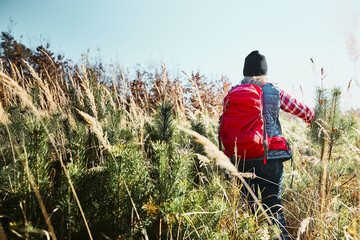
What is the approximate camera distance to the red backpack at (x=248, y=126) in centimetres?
199

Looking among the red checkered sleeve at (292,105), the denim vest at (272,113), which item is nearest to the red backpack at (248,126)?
the denim vest at (272,113)

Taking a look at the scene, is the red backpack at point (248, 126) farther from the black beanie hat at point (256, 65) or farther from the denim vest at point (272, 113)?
the black beanie hat at point (256, 65)

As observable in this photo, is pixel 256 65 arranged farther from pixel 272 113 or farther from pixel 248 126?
pixel 248 126

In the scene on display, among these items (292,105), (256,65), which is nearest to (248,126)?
(292,105)

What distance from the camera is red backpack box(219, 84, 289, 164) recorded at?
1989 mm

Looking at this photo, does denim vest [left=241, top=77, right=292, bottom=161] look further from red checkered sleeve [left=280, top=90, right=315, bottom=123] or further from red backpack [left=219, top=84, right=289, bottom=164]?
red checkered sleeve [left=280, top=90, right=315, bottom=123]

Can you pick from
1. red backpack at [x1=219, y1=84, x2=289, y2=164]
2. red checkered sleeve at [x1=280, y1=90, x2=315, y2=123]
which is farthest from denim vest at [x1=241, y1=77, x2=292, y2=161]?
red checkered sleeve at [x1=280, y1=90, x2=315, y2=123]

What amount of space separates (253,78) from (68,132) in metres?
1.96

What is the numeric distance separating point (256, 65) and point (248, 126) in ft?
2.63

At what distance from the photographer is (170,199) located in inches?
42.5

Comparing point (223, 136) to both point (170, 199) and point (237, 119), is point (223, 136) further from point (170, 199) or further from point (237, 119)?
point (170, 199)

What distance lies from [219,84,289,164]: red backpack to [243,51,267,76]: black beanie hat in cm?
35

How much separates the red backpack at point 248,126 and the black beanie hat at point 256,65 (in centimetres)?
35

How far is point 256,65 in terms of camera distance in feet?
7.83
